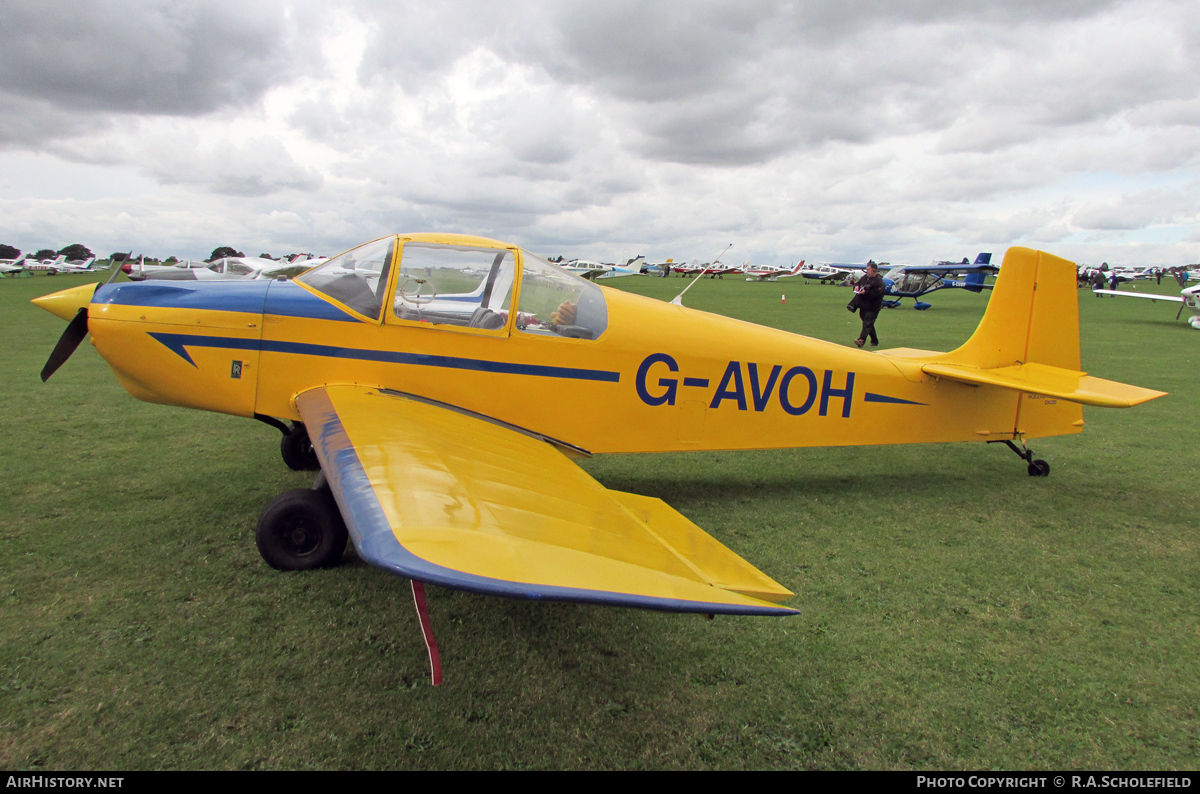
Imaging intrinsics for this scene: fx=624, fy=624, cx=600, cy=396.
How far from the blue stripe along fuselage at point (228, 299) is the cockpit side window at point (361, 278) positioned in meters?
0.10

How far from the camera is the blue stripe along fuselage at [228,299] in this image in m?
3.96

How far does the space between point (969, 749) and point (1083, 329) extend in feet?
64.6

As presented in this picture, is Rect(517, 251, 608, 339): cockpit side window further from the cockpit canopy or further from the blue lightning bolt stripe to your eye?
the blue lightning bolt stripe

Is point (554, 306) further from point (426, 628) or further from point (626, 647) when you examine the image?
point (426, 628)

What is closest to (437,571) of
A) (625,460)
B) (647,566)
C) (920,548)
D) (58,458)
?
(647,566)

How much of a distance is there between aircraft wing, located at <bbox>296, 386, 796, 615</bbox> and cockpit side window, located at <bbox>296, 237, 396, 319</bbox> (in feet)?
2.52

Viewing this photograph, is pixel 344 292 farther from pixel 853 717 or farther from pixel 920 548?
pixel 920 548

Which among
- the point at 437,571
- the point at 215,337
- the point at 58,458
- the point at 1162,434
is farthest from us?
the point at 1162,434

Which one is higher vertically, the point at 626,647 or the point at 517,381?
the point at 517,381

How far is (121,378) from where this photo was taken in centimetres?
406

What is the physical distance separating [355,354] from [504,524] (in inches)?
90.9

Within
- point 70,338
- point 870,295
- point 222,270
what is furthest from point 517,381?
point 222,270

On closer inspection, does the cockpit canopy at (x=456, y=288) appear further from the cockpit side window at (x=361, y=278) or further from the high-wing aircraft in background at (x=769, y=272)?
the high-wing aircraft in background at (x=769, y=272)

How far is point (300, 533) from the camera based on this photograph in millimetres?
3514
